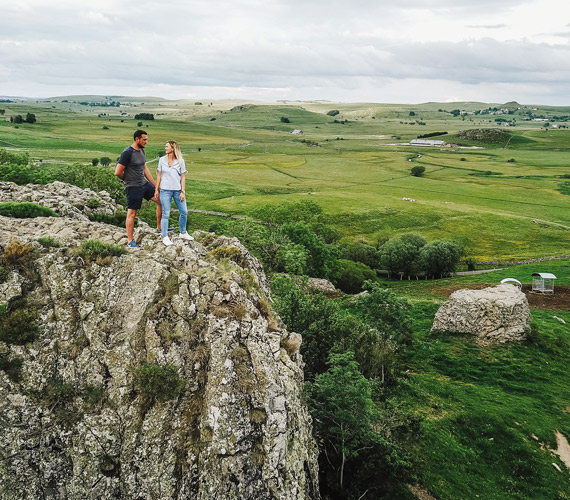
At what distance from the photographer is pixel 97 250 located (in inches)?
772

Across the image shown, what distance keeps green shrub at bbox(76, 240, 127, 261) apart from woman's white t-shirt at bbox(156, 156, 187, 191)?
3.66 meters

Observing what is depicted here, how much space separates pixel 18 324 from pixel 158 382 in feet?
20.3

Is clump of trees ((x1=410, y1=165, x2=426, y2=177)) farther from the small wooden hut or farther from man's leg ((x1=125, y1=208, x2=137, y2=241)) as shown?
man's leg ((x1=125, y1=208, x2=137, y2=241))

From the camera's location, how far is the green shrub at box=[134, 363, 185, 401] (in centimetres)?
1697

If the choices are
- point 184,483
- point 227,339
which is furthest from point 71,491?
point 227,339

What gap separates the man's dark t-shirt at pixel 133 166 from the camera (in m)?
20.0

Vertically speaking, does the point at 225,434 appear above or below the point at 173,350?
below

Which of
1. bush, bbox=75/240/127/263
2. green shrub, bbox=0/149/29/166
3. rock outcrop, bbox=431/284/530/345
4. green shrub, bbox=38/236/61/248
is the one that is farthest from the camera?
green shrub, bbox=0/149/29/166

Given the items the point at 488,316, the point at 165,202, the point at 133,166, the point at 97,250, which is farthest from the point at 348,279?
the point at 97,250

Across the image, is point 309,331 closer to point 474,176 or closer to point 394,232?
point 394,232

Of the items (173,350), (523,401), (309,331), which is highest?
(173,350)

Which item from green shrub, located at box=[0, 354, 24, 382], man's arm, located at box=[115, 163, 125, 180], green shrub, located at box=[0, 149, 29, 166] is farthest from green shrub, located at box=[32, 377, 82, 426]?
green shrub, located at box=[0, 149, 29, 166]

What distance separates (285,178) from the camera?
6934 inches

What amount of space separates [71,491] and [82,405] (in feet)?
10.4
